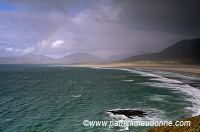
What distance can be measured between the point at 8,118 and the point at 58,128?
35.4 feet

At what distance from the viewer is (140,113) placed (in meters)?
25.8

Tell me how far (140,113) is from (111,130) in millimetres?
7922

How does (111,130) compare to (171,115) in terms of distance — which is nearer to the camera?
(111,130)

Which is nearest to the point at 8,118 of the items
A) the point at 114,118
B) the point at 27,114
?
the point at 27,114

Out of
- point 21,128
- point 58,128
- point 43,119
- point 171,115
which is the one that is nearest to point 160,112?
point 171,115

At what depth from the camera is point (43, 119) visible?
82.0 ft

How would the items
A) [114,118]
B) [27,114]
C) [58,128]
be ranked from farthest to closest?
[27,114]
[114,118]
[58,128]

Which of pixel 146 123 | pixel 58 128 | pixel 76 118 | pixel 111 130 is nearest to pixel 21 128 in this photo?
pixel 58 128

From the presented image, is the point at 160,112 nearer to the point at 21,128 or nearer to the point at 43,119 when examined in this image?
the point at 43,119

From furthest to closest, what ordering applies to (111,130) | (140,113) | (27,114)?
(27,114) → (140,113) → (111,130)

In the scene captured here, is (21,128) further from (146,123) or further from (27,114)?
(146,123)

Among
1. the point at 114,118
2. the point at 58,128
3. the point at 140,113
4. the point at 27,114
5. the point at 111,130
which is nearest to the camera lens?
the point at 111,130

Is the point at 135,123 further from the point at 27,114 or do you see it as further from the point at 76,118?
the point at 27,114

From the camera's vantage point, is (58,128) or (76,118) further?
(76,118)
